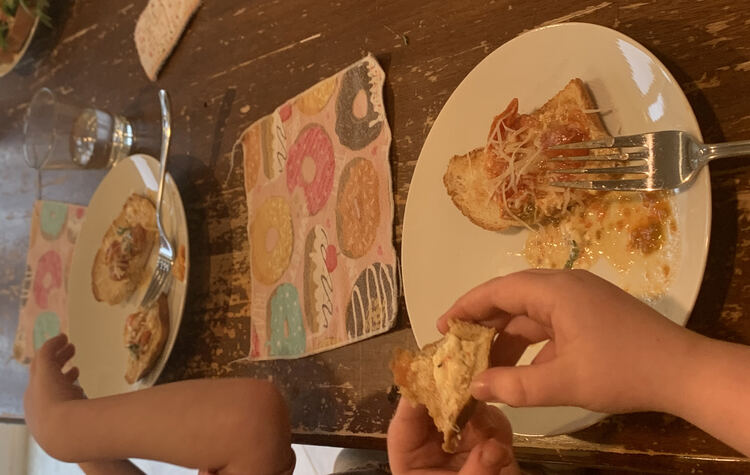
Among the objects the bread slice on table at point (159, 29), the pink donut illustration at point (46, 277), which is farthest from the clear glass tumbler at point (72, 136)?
the pink donut illustration at point (46, 277)

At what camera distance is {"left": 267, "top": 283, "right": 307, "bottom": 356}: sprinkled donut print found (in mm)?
1230

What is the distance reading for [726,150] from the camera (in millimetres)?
696

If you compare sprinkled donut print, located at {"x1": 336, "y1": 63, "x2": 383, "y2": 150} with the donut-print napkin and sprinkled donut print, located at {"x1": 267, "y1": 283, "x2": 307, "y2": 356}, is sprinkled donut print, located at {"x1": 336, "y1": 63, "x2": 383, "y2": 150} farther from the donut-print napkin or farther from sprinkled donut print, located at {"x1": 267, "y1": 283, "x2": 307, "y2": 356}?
the donut-print napkin

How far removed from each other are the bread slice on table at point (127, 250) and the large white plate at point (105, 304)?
23 mm

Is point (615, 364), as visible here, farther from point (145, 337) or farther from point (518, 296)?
point (145, 337)

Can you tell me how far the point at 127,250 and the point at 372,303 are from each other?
0.78 m

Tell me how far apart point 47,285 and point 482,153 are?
159 centimetres

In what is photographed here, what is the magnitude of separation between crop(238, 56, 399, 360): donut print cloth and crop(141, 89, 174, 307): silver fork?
20 cm

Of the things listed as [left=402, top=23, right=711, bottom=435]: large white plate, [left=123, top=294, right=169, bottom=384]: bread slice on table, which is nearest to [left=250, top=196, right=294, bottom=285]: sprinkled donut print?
[left=123, top=294, right=169, bottom=384]: bread slice on table

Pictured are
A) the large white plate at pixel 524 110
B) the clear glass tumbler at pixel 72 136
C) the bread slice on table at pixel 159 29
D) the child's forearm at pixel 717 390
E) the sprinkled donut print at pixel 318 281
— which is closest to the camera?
the child's forearm at pixel 717 390

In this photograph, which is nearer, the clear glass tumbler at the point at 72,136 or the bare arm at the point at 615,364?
the bare arm at the point at 615,364

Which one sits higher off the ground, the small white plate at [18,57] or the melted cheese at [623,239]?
the small white plate at [18,57]

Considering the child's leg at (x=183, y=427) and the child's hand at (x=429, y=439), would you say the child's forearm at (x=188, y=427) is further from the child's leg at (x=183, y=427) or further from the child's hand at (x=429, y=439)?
the child's hand at (x=429, y=439)

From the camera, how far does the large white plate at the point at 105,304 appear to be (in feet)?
4.66
